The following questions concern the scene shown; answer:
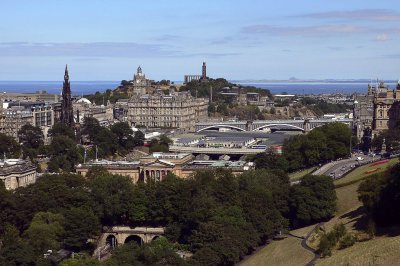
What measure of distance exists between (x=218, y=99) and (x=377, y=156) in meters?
114

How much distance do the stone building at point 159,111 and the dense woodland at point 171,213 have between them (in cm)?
8228

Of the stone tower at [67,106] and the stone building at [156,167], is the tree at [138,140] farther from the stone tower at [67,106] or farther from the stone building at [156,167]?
the stone building at [156,167]

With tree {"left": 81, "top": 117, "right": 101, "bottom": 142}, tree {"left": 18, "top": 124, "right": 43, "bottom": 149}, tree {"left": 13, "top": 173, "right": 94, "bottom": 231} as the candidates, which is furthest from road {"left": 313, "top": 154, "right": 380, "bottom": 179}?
tree {"left": 18, "top": 124, "right": 43, "bottom": 149}

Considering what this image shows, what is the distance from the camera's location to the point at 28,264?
44.7m

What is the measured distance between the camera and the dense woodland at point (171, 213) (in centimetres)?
4675

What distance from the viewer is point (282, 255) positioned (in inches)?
1849

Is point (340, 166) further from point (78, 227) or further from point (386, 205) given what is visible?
point (78, 227)

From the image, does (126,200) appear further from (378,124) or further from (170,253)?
(378,124)

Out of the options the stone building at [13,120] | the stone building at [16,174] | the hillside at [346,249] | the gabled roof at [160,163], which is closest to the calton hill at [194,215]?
the hillside at [346,249]

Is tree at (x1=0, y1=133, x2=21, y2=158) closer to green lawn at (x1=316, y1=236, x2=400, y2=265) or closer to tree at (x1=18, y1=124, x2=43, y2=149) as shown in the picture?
tree at (x1=18, y1=124, x2=43, y2=149)

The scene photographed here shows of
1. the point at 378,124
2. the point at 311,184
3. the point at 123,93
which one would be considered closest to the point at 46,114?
the point at 123,93

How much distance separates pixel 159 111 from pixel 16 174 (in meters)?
74.4

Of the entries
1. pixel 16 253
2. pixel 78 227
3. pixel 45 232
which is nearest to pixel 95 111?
pixel 78 227

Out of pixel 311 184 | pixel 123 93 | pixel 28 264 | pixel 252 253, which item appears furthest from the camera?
pixel 123 93
